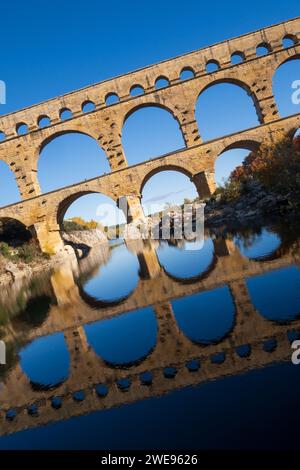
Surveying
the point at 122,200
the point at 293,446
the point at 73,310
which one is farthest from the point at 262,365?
the point at 122,200

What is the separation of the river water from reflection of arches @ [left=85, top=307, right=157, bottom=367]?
0.08 feet

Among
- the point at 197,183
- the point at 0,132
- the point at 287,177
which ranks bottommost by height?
the point at 287,177

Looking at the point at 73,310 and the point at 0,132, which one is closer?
the point at 73,310

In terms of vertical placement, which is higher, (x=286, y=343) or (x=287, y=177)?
(x=287, y=177)

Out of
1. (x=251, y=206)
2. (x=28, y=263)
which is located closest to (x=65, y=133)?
(x=28, y=263)

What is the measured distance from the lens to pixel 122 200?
27.9 metres

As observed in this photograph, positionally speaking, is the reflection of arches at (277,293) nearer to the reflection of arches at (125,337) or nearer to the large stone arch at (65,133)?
the reflection of arches at (125,337)

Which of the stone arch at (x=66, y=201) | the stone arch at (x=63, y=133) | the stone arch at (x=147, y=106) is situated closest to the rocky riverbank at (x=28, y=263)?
the stone arch at (x=66, y=201)

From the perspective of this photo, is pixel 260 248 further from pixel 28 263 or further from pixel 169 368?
pixel 28 263

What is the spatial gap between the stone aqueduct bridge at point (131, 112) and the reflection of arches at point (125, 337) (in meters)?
21.1

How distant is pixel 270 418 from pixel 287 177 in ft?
57.0

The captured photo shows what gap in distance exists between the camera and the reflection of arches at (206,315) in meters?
4.98

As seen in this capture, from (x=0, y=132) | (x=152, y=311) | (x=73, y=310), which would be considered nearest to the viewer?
(x=152, y=311)

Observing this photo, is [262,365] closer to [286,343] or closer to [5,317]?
[286,343]
